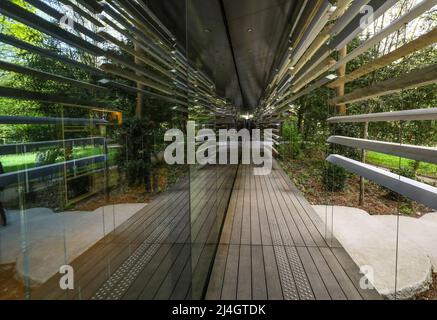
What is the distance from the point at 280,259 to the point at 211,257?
1.92ft

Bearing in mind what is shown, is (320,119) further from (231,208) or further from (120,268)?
(120,268)

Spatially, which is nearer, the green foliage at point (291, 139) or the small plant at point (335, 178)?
the small plant at point (335, 178)

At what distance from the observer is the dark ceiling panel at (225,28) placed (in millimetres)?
1557

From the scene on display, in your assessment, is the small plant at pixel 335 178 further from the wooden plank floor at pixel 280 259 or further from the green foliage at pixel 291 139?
the green foliage at pixel 291 139

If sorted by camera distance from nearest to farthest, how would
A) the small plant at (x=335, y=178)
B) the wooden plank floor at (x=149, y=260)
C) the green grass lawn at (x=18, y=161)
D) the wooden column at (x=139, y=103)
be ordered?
the green grass lawn at (x=18, y=161)
the wooden plank floor at (x=149, y=260)
the wooden column at (x=139, y=103)
the small plant at (x=335, y=178)

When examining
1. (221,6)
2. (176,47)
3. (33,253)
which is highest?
(221,6)

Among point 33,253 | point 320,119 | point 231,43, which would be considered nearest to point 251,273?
point 33,253

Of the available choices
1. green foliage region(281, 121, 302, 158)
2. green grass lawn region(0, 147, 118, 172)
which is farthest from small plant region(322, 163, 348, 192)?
green grass lawn region(0, 147, 118, 172)

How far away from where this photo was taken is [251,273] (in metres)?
1.95

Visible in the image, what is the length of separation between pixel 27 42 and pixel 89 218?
37cm

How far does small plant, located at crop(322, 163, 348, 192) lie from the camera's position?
3335 mm

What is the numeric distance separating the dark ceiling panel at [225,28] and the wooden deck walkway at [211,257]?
0.97 meters

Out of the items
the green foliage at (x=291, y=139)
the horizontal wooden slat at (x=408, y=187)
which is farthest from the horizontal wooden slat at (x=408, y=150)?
the green foliage at (x=291, y=139)
